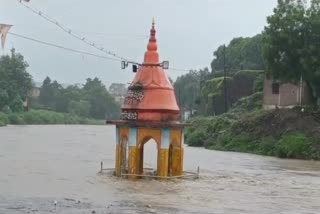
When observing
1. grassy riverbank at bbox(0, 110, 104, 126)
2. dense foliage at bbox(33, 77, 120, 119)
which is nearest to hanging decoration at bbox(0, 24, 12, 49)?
grassy riverbank at bbox(0, 110, 104, 126)

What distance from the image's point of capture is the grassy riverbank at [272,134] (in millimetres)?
46500

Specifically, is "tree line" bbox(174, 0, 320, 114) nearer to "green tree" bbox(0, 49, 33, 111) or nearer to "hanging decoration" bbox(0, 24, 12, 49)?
"hanging decoration" bbox(0, 24, 12, 49)

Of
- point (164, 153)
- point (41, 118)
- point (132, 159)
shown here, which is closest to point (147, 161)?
point (132, 159)

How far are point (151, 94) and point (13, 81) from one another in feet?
241

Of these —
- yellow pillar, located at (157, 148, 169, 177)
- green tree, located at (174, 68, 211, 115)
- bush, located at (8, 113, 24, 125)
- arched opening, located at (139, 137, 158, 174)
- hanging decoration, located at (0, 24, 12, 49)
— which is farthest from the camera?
green tree, located at (174, 68, 211, 115)

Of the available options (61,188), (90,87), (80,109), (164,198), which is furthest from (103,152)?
(90,87)

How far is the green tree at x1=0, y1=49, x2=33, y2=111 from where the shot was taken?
9612 centimetres

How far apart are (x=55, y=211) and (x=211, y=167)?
1946 cm

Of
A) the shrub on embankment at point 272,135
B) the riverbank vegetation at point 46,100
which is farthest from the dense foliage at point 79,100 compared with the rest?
the shrub on embankment at point 272,135

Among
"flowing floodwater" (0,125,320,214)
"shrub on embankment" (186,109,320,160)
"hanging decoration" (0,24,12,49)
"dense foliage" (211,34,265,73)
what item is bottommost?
"flowing floodwater" (0,125,320,214)

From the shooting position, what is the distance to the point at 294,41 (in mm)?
46000

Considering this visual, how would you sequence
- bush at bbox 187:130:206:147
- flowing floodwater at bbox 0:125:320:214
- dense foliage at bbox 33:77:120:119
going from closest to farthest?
flowing floodwater at bbox 0:125:320:214 → bush at bbox 187:130:206:147 → dense foliage at bbox 33:77:120:119

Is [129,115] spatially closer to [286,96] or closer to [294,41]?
[294,41]

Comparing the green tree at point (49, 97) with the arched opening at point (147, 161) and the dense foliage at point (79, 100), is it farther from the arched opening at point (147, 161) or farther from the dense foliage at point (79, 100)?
the arched opening at point (147, 161)
